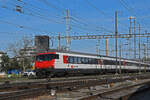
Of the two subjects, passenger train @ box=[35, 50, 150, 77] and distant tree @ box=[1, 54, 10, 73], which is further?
distant tree @ box=[1, 54, 10, 73]

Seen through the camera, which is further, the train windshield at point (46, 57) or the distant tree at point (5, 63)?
the distant tree at point (5, 63)

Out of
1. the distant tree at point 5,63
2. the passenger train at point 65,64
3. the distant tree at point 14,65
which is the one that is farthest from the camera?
the distant tree at point 5,63

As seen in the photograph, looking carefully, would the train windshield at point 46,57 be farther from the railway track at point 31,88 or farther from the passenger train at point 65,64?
the railway track at point 31,88

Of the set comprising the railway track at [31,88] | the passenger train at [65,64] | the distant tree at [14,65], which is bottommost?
the distant tree at [14,65]

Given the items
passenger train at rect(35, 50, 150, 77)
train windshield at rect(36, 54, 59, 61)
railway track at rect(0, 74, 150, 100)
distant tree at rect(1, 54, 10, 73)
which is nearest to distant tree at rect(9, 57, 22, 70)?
distant tree at rect(1, 54, 10, 73)

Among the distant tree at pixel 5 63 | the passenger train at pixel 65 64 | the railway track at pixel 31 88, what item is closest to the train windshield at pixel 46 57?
the passenger train at pixel 65 64

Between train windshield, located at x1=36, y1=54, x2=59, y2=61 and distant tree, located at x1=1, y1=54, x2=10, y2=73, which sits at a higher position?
train windshield, located at x1=36, y1=54, x2=59, y2=61

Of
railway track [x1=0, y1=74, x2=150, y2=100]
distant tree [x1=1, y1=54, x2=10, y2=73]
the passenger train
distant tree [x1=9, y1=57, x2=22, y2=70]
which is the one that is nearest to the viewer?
railway track [x1=0, y1=74, x2=150, y2=100]

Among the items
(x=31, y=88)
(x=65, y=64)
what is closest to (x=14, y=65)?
(x=65, y=64)

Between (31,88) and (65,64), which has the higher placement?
(65,64)

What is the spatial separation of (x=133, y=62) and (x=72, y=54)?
2703 centimetres

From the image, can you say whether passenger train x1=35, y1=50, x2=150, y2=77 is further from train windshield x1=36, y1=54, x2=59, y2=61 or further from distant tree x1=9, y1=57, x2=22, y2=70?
distant tree x1=9, y1=57, x2=22, y2=70

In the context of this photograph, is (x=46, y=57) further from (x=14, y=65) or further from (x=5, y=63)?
(x=5, y=63)

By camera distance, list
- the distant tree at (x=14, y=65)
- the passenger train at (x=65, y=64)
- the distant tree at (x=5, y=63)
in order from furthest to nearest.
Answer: the distant tree at (x=5, y=63)
the distant tree at (x=14, y=65)
the passenger train at (x=65, y=64)
